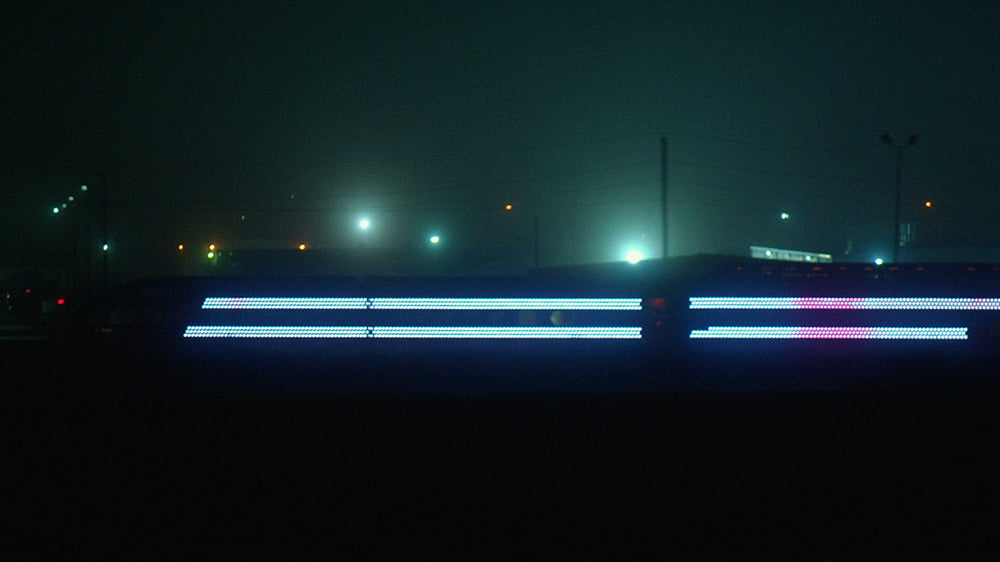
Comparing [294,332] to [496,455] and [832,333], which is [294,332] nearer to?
[496,455]

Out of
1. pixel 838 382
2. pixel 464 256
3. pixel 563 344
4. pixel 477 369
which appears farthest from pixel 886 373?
pixel 464 256

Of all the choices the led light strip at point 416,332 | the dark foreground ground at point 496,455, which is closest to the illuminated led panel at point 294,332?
the led light strip at point 416,332

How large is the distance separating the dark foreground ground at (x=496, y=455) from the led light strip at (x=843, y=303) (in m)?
0.47

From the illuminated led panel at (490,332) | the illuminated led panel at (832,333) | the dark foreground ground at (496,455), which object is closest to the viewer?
the dark foreground ground at (496,455)

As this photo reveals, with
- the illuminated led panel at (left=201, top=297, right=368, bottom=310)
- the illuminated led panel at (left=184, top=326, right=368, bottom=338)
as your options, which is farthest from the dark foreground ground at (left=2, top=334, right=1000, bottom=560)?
the illuminated led panel at (left=201, top=297, right=368, bottom=310)

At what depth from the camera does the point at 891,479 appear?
18.7 ft

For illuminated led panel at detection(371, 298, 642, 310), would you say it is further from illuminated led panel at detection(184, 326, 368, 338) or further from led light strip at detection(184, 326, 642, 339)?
illuminated led panel at detection(184, 326, 368, 338)

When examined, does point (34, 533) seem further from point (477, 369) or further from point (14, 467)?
point (477, 369)

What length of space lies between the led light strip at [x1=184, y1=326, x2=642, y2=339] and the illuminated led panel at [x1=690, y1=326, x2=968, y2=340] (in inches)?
41.3

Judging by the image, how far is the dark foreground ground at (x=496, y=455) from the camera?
15.8 ft

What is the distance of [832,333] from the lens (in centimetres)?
717

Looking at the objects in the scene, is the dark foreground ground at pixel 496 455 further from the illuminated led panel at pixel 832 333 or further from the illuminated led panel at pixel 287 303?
the illuminated led panel at pixel 287 303

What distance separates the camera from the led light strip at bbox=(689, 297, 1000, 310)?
7191 mm

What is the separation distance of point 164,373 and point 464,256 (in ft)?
72.2
